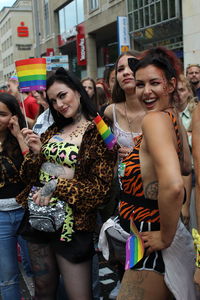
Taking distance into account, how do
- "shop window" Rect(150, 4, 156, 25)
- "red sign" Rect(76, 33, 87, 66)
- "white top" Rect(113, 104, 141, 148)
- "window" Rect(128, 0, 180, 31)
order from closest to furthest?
"white top" Rect(113, 104, 141, 148), "window" Rect(128, 0, 180, 31), "shop window" Rect(150, 4, 156, 25), "red sign" Rect(76, 33, 87, 66)

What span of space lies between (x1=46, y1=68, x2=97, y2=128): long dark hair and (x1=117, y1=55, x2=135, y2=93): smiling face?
0.58 m

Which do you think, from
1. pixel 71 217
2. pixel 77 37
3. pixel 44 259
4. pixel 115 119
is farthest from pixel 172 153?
pixel 77 37

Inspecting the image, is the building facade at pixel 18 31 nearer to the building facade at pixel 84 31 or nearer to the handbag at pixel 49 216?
the building facade at pixel 84 31

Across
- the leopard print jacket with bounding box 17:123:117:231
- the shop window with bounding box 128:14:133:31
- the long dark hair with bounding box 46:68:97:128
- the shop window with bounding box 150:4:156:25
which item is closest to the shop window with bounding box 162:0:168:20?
the shop window with bounding box 150:4:156:25

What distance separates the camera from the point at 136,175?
6.66ft

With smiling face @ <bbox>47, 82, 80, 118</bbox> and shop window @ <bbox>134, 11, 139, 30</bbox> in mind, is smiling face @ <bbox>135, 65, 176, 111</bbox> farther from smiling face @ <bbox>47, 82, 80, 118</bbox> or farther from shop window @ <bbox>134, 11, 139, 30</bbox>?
shop window @ <bbox>134, 11, 139, 30</bbox>

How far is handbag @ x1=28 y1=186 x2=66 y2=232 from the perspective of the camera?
2580 mm

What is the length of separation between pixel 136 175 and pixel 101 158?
62 cm

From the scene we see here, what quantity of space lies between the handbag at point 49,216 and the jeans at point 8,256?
47 cm

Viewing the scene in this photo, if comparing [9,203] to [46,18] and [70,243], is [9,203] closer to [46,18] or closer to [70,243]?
[70,243]

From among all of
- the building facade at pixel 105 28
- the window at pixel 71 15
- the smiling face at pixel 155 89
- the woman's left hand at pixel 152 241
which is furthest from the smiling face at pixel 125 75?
the window at pixel 71 15

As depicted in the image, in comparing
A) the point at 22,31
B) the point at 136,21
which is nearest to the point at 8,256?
the point at 136,21

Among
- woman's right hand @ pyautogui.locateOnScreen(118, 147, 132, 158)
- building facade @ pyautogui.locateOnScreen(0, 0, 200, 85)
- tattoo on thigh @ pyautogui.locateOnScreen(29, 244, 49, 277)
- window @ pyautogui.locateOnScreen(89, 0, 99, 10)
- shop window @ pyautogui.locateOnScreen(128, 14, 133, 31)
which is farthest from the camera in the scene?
window @ pyautogui.locateOnScreen(89, 0, 99, 10)

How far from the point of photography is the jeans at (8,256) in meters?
3.03
